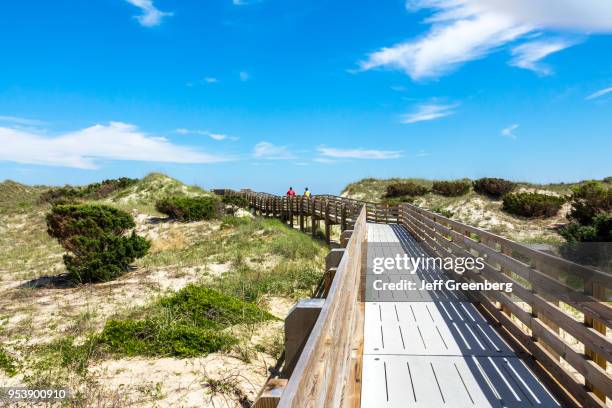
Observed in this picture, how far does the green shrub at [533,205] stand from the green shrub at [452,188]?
635 cm

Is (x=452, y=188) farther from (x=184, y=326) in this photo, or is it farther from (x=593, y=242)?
(x=184, y=326)

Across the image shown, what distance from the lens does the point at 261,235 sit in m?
19.6

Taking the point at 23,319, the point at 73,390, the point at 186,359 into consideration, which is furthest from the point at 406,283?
the point at 23,319

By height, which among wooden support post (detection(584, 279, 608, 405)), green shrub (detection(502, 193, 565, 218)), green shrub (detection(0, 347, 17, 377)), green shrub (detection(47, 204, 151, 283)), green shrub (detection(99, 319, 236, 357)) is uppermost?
green shrub (detection(502, 193, 565, 218))

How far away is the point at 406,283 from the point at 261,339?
310 cm

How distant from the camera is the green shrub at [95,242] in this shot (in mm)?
13641

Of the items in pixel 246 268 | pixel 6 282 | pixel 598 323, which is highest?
pixel 598 323

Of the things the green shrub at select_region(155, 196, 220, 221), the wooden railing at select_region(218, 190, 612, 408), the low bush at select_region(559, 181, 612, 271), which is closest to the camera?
the wooden railing at select_region(218, 190, 612, 408)

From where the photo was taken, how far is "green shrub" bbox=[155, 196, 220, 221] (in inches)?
1022

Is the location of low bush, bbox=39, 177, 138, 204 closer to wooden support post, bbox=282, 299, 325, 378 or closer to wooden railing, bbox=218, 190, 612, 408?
wooden railing, bbox=218, 190, 612, 408

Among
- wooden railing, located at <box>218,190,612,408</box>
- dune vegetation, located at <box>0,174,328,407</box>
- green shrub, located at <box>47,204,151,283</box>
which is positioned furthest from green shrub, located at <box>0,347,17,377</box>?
green shrub, located at <box>47,204,151,283</box>

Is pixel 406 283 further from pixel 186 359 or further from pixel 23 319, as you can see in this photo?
pixel 23 319

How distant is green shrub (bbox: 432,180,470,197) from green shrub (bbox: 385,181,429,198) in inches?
43.1

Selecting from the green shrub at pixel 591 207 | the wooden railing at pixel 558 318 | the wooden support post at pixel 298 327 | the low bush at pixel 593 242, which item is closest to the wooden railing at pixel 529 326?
the wooden railing at pixel 558 318
